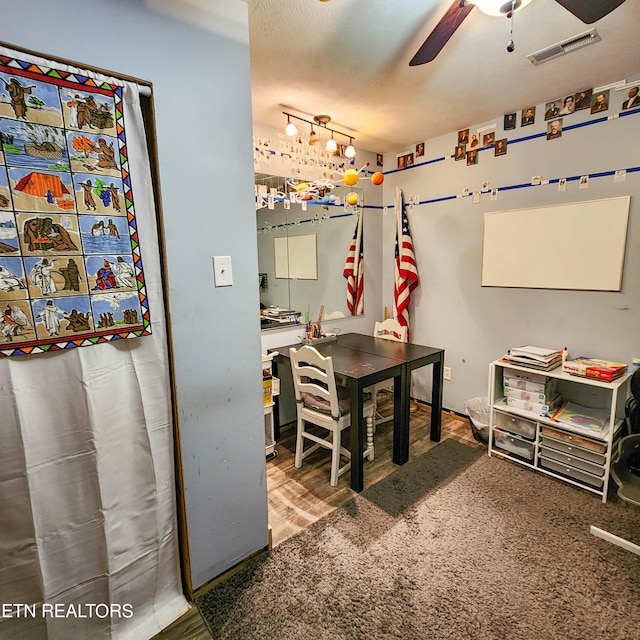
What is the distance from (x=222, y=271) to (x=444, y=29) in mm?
1249

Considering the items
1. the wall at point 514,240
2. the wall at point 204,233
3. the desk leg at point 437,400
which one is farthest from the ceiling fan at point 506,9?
the desk leg at point 437,400

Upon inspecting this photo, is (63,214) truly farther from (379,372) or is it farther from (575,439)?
(575,439)

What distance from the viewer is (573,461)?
7.09 ft

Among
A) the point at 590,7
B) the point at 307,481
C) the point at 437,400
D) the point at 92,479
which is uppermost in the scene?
the point at 590,7

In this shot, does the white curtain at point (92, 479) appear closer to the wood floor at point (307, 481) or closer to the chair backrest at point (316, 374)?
the wood floor at point (307, 481)

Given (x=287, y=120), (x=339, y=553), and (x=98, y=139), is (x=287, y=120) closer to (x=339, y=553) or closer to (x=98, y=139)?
(x=98, y=139)

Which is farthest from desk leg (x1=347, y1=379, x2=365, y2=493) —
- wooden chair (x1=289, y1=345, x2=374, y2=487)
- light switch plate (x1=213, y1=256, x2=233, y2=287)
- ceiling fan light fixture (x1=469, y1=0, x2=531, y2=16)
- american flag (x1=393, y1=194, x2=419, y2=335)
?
ceiling fan light fixture (x1=469, y1=0, x2=531, y2=16)

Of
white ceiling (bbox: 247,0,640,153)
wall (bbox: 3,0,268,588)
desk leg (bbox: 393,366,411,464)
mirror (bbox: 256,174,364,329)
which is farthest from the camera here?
mirror (bbox: 256,174,364,329)

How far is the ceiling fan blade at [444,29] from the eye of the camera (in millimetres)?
1211

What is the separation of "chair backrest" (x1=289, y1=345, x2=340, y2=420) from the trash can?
1.25 m

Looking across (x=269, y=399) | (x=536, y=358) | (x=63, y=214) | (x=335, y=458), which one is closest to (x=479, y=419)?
(x=536, y=358)

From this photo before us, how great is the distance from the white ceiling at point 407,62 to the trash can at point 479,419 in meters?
2.25

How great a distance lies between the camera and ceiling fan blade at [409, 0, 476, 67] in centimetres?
121

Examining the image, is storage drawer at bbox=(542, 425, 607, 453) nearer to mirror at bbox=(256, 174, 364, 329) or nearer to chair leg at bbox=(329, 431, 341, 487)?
chair leg at bbox=(329, 431, 341, 487)
